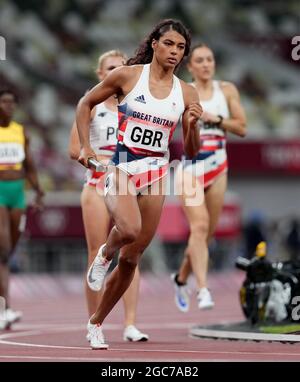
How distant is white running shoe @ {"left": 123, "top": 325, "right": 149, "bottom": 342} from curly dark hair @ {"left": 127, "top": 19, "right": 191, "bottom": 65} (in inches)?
98.8

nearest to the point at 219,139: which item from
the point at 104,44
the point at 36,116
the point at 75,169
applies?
the point at 75,169

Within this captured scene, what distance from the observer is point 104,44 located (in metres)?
33.0

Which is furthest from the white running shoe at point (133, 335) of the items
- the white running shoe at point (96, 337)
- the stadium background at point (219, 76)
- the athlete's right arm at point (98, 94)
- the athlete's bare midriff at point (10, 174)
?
the stadium background at point (219, 76)

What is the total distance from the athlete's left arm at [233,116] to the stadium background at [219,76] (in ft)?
43.0

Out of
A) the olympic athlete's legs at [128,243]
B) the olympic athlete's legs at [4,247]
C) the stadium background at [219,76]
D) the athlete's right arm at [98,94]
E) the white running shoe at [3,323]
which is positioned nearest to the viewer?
the olympic athlete's legs at [128,243]

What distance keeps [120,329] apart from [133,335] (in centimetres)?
199

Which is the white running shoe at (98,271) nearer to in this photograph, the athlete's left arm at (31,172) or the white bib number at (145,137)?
the white bib number at (145,137)

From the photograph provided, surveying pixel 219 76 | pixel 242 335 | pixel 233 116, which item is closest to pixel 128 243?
pixel 242 335

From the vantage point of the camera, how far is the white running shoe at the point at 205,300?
12.4 m

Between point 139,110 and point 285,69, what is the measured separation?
25.3 meters

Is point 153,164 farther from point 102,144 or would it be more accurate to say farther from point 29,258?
point 29,258

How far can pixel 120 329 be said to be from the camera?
13.3 meters

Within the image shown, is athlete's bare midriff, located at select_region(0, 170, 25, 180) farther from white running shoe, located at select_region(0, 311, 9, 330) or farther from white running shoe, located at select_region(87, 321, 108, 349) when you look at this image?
white running shoe, located at select_region(87, 321, 108, 349)

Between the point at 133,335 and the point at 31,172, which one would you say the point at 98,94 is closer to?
the point at 133,335
